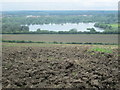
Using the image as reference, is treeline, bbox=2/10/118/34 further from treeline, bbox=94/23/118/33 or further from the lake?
the lake

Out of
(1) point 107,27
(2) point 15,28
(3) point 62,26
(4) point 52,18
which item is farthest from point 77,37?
(2) point 15,28

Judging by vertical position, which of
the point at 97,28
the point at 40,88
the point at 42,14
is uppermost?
the point at 42,14

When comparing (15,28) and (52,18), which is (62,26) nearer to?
(52,18)

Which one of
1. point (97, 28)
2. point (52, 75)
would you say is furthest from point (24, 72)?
point (97, 28)

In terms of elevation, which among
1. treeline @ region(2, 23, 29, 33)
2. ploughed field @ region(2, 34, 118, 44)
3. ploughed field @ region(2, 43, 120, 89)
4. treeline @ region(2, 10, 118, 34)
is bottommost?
ploughed field @ region(2, 43, 120, 89)

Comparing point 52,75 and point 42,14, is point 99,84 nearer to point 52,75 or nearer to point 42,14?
point 52,75

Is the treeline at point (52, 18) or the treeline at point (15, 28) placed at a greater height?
the treeline at point (52, 18)

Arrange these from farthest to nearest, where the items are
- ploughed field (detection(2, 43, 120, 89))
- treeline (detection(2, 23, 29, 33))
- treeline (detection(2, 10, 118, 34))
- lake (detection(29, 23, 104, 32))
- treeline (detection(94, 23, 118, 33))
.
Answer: treeline (detection(2, 23, 29, 33))
treeline (detection(94, 23, 118, 33))
lake (detection(29, 23, 104, 32))
treeline (detection(2, 10, 118, 34))
ploughed field (detection(2, 43, 120, 89))

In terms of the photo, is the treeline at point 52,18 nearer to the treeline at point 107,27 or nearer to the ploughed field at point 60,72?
the treeline at point 107,27

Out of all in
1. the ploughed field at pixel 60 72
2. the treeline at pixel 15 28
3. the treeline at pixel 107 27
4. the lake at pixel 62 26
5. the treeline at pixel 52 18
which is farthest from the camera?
the treeline at pixel 15 28

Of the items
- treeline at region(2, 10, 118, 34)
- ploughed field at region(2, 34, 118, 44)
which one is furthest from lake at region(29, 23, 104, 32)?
ploughed field at region(2, 34, 118, 44)

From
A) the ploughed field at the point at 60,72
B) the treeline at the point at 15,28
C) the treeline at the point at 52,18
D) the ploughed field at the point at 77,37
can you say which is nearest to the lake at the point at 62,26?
the treeline at the point at 52,18
